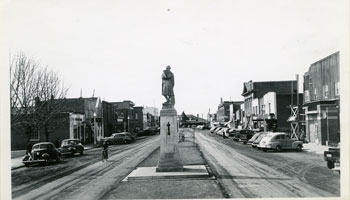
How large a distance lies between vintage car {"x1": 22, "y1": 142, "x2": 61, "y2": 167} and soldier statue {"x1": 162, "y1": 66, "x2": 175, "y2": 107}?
10.3 meters

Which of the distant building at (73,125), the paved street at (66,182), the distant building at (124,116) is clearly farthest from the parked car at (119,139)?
the paved street at (66,182)

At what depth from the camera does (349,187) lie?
12.1m

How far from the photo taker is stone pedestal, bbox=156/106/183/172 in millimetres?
16250

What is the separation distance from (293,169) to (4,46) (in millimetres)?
13621

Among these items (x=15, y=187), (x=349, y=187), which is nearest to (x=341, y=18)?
(x=349, y=187)

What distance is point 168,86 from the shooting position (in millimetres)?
16859

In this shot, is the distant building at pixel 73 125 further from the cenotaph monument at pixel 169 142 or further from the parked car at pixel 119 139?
the cenotaph monument at pixel 169 142

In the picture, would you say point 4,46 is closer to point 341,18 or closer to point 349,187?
point 341,18

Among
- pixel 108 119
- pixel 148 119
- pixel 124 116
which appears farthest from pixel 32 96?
pixel 148 119

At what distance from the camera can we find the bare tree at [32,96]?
21.3 metres

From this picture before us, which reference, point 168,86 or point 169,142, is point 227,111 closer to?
point 168,86

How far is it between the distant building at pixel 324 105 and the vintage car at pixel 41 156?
73.8ft

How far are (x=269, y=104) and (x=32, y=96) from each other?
39296 mm

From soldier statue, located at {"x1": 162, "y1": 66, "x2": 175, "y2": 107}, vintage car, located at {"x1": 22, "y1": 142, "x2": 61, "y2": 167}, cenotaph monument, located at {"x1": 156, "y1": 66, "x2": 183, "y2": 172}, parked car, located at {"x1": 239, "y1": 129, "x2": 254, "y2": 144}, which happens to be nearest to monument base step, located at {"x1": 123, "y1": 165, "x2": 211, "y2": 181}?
cenotaph monument, located at {"x1": 156, "y1": 66, "x2": 183, "y2": 172}
